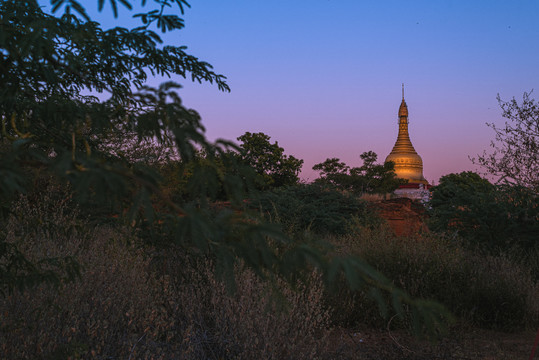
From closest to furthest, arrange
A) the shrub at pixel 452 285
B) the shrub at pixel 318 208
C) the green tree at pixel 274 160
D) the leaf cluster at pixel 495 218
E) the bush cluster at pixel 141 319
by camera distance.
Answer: the bush cluster at pixel 141 319 → the shrub at pixel 452 285 → the leaf cluster at pixel 495 218 → the shrub at pixel 318 208 → the green tree at pixel 274 160

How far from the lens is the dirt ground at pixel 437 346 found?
4.14 metres

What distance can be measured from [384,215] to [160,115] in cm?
Result: 1422

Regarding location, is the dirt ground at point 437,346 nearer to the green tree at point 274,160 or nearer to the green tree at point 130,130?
the green tree at point 130,130

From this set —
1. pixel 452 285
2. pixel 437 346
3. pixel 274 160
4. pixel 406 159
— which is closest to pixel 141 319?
pixel 437 346

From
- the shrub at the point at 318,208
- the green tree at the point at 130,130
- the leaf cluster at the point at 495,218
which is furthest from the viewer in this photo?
the shrub at the point at 318,208

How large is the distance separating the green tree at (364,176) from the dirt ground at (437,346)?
1086 inches

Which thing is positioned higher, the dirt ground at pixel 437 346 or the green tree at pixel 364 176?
the green tree at pixel 364 176

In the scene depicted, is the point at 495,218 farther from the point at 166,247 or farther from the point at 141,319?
the point at 166,247

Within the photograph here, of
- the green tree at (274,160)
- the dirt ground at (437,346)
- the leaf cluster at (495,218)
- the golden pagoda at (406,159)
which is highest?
the golden pagoda at (406,159)

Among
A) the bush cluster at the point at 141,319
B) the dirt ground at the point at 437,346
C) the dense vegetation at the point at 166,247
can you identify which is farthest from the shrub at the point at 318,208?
the bush cluster at the point at 141,319

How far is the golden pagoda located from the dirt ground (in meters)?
64.3

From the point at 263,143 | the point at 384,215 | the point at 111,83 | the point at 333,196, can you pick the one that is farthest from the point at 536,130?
the point at 263,143

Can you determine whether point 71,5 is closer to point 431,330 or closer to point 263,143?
point 431,330

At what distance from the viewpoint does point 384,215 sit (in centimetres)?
1491
